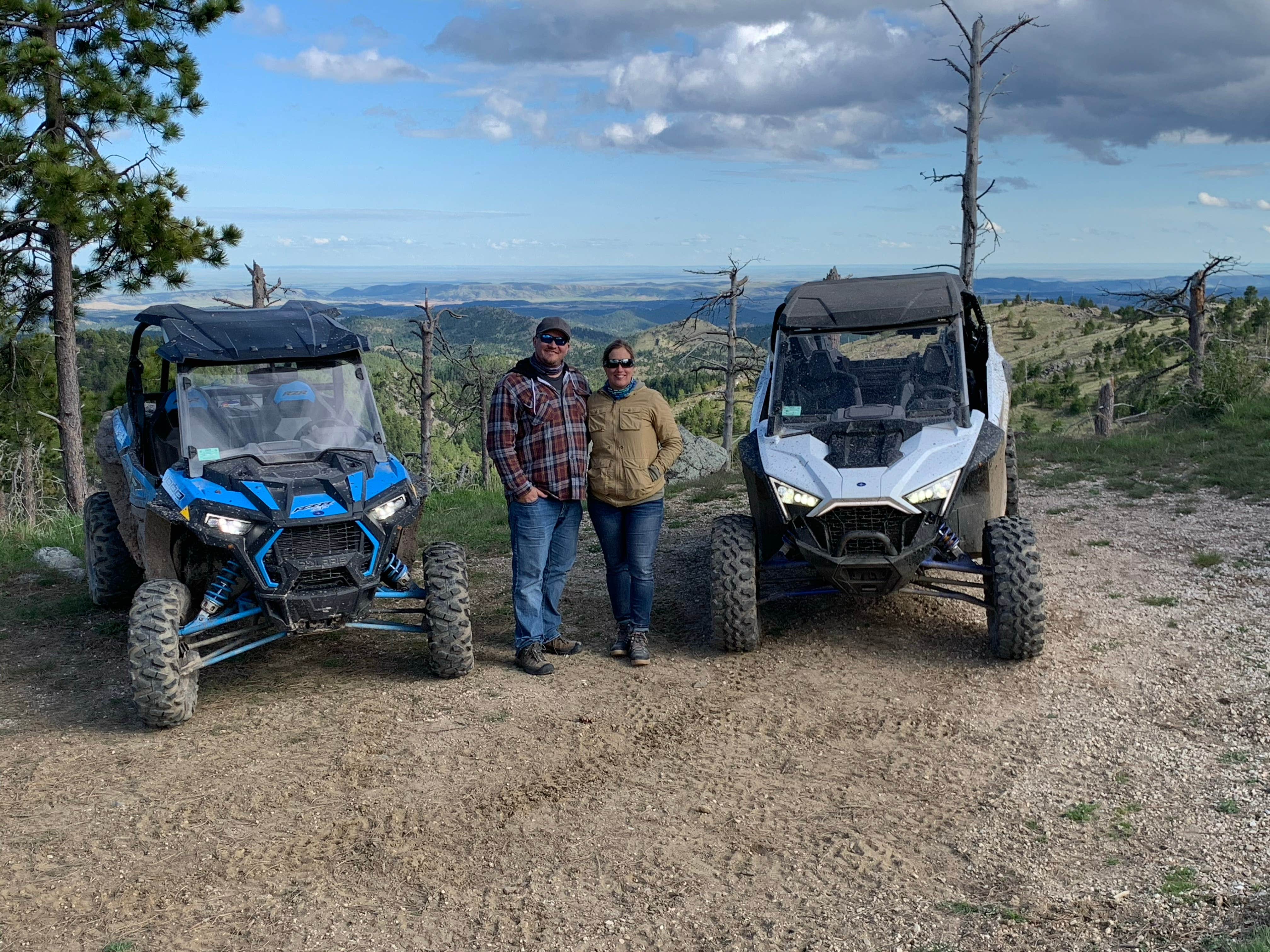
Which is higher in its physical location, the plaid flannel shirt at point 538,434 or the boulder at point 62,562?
the plaid flannel shirt at point 538,434

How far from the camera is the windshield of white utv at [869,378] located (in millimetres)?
7973

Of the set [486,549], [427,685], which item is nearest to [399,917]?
[427,685]

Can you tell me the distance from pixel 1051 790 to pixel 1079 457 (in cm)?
1004

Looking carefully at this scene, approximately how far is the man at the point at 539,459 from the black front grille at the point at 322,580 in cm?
115

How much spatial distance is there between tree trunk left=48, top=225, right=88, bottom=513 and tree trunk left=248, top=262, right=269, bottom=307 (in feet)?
14.6

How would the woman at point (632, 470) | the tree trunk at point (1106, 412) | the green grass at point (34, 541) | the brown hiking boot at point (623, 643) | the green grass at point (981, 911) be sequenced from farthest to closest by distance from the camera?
the tree trunk at point (1106, 412) < the green grass at point (34, 541) < the brown hiking boot at point (623, 643) < the woman at point (632, 470) < the green grass at point (981, 911)

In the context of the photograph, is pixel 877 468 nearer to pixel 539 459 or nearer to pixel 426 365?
pixel 539 459

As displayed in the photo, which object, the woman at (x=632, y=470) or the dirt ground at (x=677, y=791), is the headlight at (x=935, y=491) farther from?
the woman at (x=632, y=470)

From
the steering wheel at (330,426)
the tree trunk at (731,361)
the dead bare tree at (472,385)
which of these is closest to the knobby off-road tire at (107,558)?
the steering wheel at (330,426)

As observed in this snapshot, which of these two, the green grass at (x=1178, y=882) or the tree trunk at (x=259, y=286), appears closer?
the green grass at (x=1178, y=882)

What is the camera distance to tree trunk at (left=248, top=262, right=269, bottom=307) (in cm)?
2152

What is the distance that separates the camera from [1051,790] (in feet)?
17.9

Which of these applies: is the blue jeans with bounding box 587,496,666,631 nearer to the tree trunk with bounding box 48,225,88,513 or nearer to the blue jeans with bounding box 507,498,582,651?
the blue jeans with bounding box 507,498,582,651

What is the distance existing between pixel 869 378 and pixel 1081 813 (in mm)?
4048
